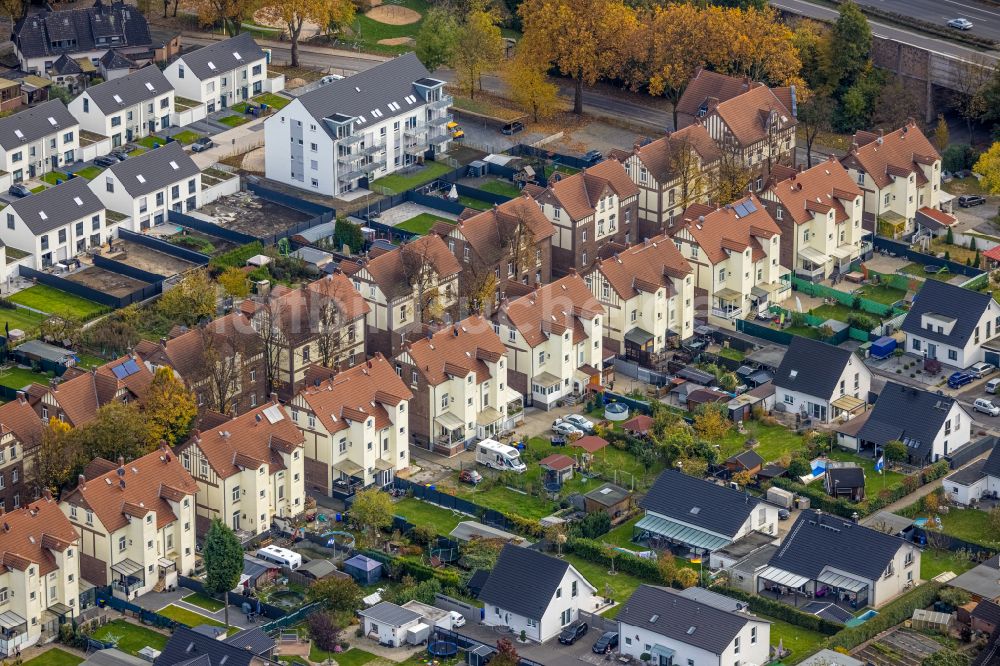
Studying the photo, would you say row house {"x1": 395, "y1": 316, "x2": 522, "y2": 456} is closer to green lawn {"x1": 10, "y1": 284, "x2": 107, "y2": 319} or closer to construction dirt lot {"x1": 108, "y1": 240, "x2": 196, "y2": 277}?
green lawn {"x1": 10, "y1": 284, "x2": 107, "y2": 319}

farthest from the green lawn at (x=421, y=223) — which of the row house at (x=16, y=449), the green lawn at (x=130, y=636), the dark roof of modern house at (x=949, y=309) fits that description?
the green lawn at (x=130, y=636)

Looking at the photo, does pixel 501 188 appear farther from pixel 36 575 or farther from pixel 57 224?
pixel 36 575

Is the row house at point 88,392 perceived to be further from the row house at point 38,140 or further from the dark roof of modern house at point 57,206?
the row house at point 38,140

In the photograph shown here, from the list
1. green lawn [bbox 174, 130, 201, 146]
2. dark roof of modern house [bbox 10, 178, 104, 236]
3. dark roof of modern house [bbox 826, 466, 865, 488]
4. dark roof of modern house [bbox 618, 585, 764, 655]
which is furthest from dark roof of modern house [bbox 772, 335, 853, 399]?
green lawn [bbox 174, 130, 201, 146]

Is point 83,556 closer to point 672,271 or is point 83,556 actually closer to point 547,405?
point 547,405

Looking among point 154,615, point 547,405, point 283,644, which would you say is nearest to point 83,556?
point 154,615

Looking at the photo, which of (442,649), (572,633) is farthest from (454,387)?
(442,649)
